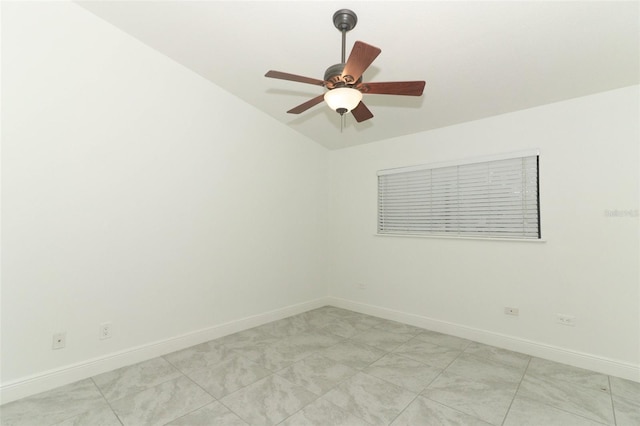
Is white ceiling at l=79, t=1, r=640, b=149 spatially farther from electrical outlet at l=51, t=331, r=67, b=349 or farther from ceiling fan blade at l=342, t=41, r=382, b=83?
electrical outlet at l=51, t=331, r=67, b=349

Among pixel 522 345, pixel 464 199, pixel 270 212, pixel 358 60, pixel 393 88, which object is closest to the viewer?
pixel 358 60

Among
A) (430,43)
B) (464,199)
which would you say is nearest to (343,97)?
(430,43)

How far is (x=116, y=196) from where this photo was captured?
266cm

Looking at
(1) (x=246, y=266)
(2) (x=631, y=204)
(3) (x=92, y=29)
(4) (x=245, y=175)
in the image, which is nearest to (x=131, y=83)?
(3) (x=92, y=29)

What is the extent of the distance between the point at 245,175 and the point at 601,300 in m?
3.72

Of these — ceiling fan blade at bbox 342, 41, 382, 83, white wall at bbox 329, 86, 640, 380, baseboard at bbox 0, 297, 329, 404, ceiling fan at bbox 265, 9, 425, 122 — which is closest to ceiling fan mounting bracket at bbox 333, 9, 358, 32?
ceiling fan at bbox 265, 9, 425, 122

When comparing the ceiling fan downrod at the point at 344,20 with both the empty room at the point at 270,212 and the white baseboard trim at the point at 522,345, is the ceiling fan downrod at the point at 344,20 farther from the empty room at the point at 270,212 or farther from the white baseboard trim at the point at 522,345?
the white baseboard trim at the point at 522,345

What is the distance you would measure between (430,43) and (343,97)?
1094mm

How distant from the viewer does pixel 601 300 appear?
2605mm

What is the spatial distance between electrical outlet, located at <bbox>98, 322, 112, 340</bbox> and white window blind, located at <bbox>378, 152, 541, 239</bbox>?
318 cm

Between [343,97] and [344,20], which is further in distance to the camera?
[344,20]

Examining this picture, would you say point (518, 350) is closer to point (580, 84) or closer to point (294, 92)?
point (580, 84)

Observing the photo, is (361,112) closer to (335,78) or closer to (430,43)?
(335,78)

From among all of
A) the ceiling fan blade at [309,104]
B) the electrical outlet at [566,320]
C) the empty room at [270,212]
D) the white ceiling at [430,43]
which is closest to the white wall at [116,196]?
the empty room at [270,212]
